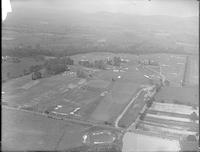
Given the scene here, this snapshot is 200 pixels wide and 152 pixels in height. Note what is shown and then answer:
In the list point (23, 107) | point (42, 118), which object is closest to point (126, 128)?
point (42, 118)

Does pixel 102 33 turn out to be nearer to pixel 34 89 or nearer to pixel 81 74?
A: pixel 81 74

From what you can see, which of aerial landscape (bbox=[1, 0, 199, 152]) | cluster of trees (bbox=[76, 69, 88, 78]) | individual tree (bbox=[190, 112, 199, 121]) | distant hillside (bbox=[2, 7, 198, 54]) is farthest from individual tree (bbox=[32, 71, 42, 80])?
individual tree (bbox=[190, 112, 199, 121])

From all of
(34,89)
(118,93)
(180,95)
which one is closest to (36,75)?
(34,89)

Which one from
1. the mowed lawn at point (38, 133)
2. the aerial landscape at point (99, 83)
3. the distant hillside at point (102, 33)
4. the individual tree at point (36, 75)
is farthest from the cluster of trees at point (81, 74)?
the mowed lawn at point (38, 133)

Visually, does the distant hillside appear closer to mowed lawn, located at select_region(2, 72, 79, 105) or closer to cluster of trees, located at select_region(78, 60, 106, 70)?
cluster of trees, located at select_region(78, 60, 106, 70)

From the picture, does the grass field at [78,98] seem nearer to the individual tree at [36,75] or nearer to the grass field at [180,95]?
the grass field at [180,95]

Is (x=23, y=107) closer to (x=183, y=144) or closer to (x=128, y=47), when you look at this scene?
(x=183, y=144)
